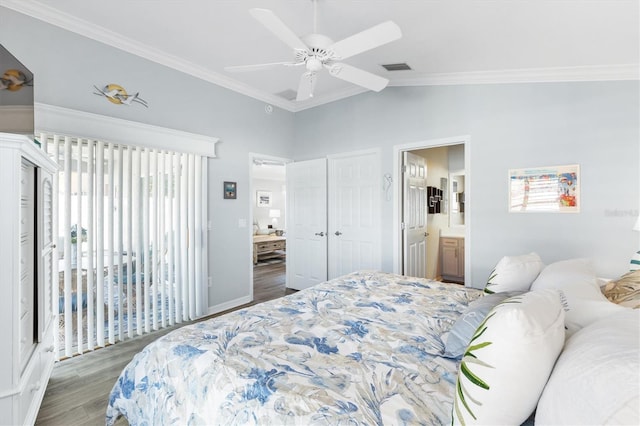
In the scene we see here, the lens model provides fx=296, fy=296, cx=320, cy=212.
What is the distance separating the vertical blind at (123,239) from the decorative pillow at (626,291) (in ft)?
11.9

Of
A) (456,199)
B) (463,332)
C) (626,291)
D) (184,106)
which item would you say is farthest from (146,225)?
(456,199)

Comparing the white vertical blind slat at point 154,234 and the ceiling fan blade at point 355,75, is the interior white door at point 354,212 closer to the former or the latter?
the ceiling fan blade at point 355,75

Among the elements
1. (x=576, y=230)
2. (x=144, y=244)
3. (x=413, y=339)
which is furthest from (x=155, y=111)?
(x=576, y=230)

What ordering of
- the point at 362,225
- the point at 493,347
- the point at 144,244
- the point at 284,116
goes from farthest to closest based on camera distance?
the point at 284,116
the point at 362,225
the point at 144,244
the point at 493,347

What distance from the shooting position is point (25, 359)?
66.0 inches

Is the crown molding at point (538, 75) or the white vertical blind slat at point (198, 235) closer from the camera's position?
the crown molding at point (538, 75)

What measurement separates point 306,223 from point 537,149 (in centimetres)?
315

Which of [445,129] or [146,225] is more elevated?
[445,129]

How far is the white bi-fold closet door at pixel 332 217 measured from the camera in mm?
4199

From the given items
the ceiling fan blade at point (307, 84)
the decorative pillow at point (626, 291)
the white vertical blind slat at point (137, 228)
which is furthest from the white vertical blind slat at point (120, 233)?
the decorative pillow at point (626, 291)

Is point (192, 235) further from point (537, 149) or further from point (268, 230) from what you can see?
point (268, 230)

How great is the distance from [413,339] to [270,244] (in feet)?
21.3

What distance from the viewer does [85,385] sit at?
7.43 ft

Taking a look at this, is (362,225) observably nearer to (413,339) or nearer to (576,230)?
(576,230)
